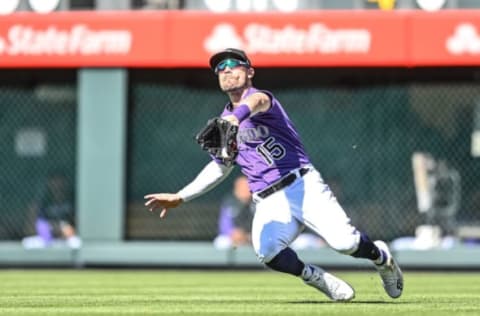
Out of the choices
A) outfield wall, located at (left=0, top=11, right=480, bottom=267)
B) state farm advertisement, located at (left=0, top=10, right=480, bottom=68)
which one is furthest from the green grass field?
state farm advertisement, located at (left=0, top=10, right=480, bottom=68)

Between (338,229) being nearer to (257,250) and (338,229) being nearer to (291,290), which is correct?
(257,250)

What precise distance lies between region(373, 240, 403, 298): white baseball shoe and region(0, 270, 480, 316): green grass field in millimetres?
106

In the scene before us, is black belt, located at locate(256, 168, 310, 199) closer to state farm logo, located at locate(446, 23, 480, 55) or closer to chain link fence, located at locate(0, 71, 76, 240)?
state farm logo, located at locate(446, 23, 480, 55)

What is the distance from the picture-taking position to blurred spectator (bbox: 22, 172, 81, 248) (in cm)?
2080

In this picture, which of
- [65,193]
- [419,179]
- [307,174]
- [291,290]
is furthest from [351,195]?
[307,174]

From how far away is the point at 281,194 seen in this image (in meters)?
9.98

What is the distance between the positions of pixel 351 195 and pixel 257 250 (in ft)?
36.1

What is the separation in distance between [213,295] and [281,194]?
2190 mm

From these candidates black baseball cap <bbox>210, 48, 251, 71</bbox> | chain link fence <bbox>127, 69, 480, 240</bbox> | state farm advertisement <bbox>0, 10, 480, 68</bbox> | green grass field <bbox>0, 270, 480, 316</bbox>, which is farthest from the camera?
chain link fence <bbox>127, 69, 480, 240</bbox>

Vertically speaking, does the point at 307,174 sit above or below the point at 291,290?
above

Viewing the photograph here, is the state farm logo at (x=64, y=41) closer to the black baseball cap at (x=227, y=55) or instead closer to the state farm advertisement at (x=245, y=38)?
the state farm advertisement at (x=245, y=38)

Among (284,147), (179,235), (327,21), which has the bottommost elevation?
(179,235)

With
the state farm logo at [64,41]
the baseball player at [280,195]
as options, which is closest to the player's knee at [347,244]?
the baseball player at [280,195]

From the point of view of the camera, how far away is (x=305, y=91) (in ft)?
68.4
